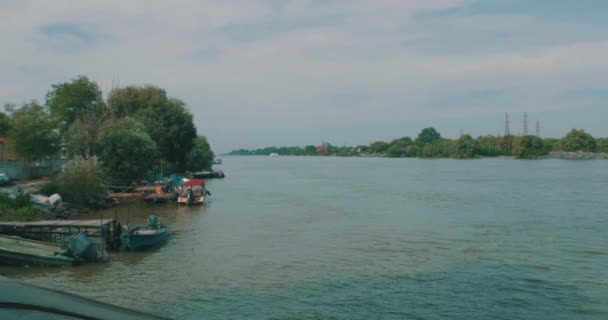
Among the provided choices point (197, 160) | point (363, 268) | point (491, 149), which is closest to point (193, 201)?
point (363, 268)

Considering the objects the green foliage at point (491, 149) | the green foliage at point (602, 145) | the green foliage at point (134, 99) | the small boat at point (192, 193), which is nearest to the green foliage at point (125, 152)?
the small boat at point (192, 193)

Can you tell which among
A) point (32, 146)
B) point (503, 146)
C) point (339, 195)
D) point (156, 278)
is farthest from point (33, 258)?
point (503, 146)

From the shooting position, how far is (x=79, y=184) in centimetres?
3997

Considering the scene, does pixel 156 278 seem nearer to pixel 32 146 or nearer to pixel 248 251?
pixel 248 251

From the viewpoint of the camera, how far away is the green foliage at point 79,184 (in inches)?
1550

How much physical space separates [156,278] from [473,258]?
14016mm

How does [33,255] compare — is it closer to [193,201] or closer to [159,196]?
[193,201]

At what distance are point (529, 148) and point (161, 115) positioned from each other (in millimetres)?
142181

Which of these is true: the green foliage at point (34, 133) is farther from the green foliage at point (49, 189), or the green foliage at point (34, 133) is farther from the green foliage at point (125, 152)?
the green foliage at point (49, 189)

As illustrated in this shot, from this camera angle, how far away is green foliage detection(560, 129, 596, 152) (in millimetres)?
184500

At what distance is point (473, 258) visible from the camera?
23.7 meters

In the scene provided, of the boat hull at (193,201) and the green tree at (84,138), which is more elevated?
the green tree at (84,138)

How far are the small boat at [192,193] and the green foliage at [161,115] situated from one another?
60.8 ft

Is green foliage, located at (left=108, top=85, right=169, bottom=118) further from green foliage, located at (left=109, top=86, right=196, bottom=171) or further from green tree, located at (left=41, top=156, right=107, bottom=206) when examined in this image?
green tree, located at (left=41, top=156, right=107, bottom=206)
